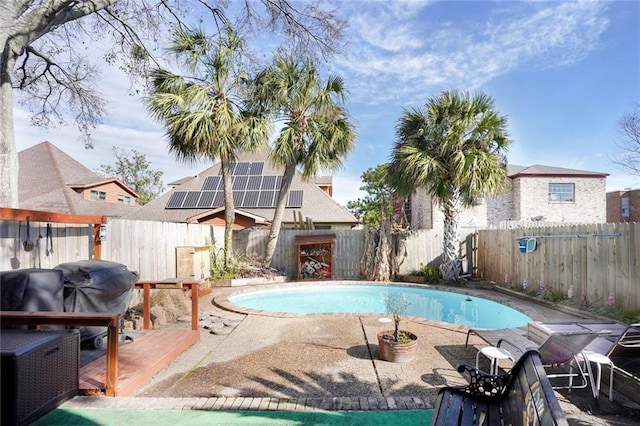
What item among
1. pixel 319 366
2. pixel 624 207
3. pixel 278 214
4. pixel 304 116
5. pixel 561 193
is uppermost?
pixel 304 116

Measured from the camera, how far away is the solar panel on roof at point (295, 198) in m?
18.4

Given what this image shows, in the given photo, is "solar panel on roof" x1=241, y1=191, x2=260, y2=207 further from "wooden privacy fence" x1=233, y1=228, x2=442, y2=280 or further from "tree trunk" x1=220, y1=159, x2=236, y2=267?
"tree trunk" x1=220, y1=159, x2=236, y2=267

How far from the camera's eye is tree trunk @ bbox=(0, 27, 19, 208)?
5.30 m

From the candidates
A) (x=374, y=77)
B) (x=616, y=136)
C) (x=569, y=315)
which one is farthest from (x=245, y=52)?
(x=616, y=136)

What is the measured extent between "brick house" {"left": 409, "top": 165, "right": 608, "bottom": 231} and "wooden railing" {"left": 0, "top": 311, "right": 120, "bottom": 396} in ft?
55.4

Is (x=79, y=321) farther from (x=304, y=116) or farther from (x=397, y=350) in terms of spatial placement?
(x=304, y=116)

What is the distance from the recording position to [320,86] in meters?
11.7

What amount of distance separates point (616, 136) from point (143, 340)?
1970cm

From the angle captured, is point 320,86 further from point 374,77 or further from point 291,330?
point 291,330

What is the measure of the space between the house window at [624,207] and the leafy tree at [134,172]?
43.1m

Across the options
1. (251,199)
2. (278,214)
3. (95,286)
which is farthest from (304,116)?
(95,286)

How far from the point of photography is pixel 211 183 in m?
20.1

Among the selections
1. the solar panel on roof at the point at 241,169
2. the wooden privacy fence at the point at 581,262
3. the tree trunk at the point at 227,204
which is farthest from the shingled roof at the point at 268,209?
the wooden privacy fence at the point at 581,262

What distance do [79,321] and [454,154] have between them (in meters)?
9.98
